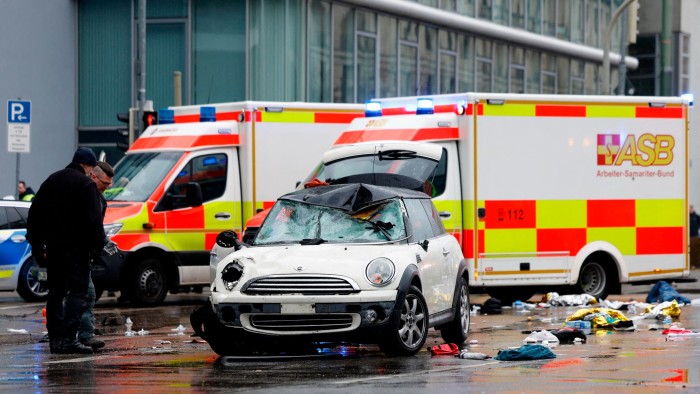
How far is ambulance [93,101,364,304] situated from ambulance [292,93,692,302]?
1485 mm

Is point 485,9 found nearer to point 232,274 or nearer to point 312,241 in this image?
point 312,241

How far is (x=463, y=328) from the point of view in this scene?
1302 cm

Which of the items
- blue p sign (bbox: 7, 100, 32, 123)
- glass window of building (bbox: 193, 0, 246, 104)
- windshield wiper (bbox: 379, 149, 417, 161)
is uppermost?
glass window of building (bbox: 193, 0, 246, 104)

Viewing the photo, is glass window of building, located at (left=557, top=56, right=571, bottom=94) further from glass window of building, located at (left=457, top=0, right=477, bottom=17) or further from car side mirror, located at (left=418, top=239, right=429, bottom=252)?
car side mirror, located at (left=418, top=239, right=429, bottom=252)

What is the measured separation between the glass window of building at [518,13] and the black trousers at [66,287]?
29723 millimetres

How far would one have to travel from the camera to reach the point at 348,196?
490 inches

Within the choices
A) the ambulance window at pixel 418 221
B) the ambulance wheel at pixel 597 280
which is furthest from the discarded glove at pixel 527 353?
the ambulance wheel at pixel 597 280

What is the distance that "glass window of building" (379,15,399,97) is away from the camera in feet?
116

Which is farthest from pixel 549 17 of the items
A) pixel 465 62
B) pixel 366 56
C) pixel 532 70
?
pixel 366 56

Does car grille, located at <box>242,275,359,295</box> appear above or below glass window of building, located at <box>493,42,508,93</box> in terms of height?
below

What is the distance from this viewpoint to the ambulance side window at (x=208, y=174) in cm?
1941

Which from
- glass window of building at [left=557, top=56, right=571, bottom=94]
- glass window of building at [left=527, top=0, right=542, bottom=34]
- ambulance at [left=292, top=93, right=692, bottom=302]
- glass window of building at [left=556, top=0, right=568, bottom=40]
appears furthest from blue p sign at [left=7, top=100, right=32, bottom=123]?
glass window of building at [left=556, top=0, right=568, bottom=40]

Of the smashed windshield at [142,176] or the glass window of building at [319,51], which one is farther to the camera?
the glass window of building at [319,51]

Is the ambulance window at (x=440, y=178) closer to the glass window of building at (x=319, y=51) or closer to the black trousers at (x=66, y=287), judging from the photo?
the black trousers at (x=66, y=287)
